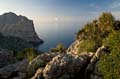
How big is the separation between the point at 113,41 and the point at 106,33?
26.1 meters

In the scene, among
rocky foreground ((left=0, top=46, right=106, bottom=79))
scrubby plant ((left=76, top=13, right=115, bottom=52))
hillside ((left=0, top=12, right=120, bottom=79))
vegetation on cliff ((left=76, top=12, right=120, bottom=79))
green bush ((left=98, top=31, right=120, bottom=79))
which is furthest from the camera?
scrubby plant ((left=76, top=13, right=115, bottom=52))

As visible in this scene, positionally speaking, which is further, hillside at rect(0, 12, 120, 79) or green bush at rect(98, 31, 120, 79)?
hillside at rect(0, 12, 120, 79)

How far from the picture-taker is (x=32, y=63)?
45.6m

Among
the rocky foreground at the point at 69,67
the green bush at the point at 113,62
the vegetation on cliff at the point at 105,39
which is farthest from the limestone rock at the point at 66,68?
the green bush at the point at 113,62

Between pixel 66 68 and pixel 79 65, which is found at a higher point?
pixel 79 65

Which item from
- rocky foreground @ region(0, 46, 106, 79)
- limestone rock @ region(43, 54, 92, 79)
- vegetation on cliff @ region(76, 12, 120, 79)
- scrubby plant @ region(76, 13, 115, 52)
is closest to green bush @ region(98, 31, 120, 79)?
vegetation on cliff @ region(76, 12, 120, 79)

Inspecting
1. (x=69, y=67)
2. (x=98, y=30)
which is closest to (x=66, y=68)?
(x=69, y=67)

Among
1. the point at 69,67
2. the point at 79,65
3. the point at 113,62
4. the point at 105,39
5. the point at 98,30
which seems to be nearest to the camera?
the point at 113,62

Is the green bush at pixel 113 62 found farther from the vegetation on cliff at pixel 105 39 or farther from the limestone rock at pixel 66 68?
the limestone rock at pixel 66 68

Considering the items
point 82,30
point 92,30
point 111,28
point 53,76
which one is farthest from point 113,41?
point 82,30

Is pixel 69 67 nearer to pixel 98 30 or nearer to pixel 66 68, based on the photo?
pixel 66 68

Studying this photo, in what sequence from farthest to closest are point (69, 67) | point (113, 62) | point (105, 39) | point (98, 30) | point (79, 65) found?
point (98, 30)
point (105, 39)
point (79, 65)
point (69, 67)
point (113, 62)

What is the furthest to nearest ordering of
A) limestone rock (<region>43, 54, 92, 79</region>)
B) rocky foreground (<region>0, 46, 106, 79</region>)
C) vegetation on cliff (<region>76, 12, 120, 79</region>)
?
limestone rock (<region>43, 54, 92, 79</region>), rocky foreground (<region>0, 46, 106, 79</region>), vegetation on cliff (<region>76, 12, 120, 79</region>)

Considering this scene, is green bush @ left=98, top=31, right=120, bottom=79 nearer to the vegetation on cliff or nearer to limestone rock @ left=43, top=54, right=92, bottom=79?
the vegetation on cliff
